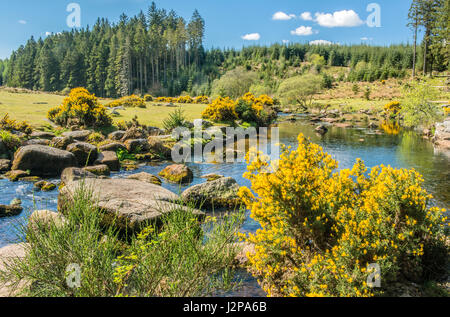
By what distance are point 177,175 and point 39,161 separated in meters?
7.00

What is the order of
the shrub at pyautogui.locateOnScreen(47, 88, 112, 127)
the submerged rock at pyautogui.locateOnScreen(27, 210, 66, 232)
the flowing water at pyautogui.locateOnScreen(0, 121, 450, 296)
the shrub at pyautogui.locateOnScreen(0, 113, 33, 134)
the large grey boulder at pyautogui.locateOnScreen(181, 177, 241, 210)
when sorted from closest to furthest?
the submerged rock at pyautogui.locateOnScreen(27, 210, 66, 232) < the flowing water at pyautogui.locateOnScreen(0, 121, 450, 296) < the large grey boulder at pyautogui.locateOnScreen(181, 177, 241, 210) < the shrub at pyautogui.locateOnScreen(0, 113, 33, 134) < the shrub at pyautogui.locateOnScreen(47, 88, 112, 127)

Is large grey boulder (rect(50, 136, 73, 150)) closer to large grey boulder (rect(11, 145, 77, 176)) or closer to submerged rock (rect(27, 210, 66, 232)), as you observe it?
large grey boulder (rect(11, 145, 77, 176))

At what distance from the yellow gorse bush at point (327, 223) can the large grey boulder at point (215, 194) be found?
4956mm

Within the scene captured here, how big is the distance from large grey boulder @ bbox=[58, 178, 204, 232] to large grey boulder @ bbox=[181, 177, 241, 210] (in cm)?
141

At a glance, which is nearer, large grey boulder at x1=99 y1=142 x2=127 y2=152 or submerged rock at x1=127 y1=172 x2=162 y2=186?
submerged rock at x1=127 y1=172 x2=162 y2=186

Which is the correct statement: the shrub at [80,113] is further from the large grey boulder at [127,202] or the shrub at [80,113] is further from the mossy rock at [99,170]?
the large grey boulder at [127,202]

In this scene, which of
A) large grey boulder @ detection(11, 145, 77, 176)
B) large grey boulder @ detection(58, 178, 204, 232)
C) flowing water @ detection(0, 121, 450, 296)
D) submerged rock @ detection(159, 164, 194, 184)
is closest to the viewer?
large grey boulder @ detection(58, 178, 204, 232)

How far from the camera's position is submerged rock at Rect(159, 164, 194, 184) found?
606 inches

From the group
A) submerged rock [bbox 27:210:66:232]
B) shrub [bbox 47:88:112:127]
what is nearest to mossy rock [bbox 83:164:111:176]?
submerged rock [bbox 27:210:66:232]

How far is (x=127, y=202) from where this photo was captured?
899 cm

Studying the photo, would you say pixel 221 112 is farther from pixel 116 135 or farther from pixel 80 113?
pixel 80 113
